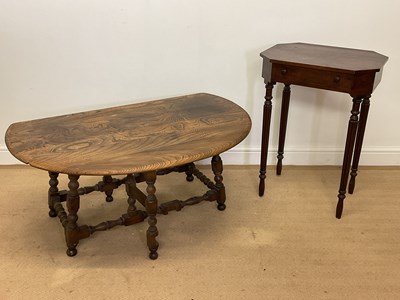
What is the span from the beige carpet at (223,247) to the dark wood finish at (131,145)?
0.10m

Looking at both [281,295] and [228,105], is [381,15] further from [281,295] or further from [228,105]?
[281,295]

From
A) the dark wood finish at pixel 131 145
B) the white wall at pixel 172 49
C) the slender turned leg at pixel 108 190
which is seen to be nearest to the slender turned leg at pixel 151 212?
the dark wood finish at pixel 131 145

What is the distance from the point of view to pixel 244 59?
2479 millimetres

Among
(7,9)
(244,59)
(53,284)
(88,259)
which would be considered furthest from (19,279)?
(244,59)

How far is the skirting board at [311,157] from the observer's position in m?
2.69

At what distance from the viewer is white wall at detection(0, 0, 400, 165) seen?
236 centimetres

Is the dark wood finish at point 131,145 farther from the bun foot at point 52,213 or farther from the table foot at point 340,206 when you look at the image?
the table foot at point 340,206

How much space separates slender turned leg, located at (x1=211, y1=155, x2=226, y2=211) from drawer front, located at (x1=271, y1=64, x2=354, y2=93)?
18.5 inches

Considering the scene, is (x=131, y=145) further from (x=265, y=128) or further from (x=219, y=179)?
(x=265, y=128)

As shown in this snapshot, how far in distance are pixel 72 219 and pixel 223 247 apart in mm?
664

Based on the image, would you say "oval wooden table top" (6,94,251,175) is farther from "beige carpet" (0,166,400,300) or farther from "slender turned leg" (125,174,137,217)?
"beige carpet" (0,166,400,300)

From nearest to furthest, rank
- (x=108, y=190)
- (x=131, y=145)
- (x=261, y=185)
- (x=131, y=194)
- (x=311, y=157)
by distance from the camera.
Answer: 1. (x=131, y=145)
2. (x=131, y=194)
3. (x=108, y=190)
4. (x=261, y=185)
5. (x=311, y=157)

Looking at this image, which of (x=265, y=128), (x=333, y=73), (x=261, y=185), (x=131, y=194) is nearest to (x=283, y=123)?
(x=265, y=128)

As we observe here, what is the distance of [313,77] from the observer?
1965 mm
